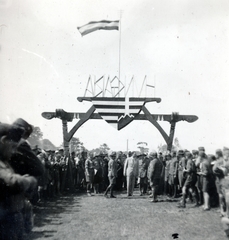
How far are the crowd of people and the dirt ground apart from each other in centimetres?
58

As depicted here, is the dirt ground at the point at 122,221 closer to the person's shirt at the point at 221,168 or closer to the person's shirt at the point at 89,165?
the person's shirt at the point at 221,168

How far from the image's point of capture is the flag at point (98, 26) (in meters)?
7.94

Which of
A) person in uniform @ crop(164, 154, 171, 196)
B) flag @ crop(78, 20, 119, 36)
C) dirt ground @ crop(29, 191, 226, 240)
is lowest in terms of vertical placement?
dirt ground @ crop(29, 191, 226, 240)

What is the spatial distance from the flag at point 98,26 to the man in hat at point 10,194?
16.9ft

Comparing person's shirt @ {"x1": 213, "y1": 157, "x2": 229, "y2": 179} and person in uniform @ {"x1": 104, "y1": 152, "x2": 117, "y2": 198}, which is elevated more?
person's shirt @ {"x1": 213, "y1": 157, "x2": 229, "y2": 179}

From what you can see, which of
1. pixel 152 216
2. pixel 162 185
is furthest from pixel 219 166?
pixel 162 185

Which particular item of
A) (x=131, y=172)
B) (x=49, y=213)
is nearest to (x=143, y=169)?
(x=131, y=172)

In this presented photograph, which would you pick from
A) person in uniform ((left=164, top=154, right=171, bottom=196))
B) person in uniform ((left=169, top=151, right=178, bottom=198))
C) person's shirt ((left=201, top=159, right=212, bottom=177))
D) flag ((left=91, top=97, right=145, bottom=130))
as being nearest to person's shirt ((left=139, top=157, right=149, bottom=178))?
person in uniform ((left=164, top=154, right=171, bottom=196))

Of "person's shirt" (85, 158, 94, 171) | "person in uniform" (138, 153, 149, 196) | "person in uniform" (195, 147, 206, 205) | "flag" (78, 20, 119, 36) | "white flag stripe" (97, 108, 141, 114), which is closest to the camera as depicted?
"flag" (78, 20, 119, 36)

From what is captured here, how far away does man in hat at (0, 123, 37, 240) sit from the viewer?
318 centimetres

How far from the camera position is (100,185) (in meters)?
13.1

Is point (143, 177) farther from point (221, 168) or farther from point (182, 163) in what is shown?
point (221, 168)

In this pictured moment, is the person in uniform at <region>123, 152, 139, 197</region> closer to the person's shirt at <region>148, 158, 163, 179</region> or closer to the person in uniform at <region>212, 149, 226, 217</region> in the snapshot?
the person's shirt at <region>148, 158, 163, 179</region>

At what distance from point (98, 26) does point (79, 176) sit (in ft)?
25.9
